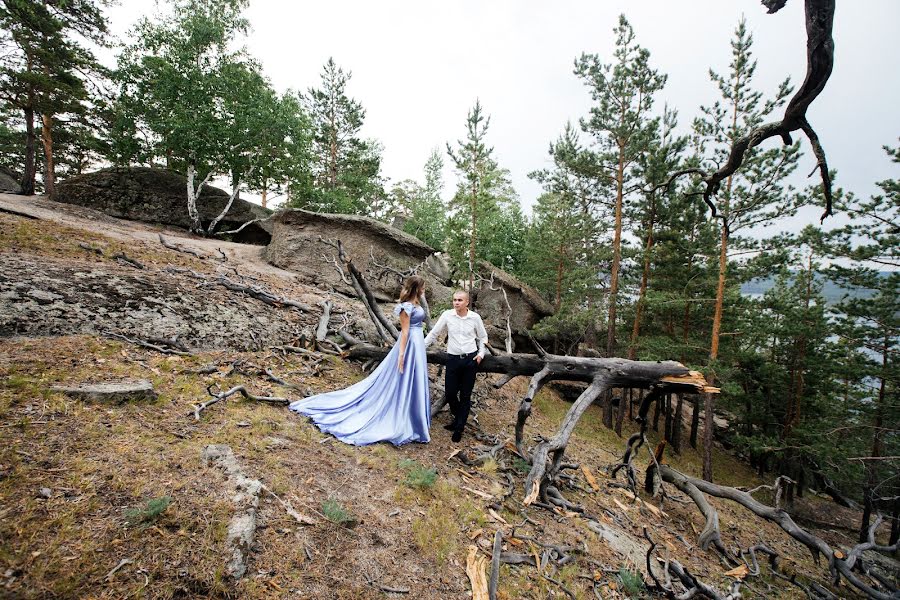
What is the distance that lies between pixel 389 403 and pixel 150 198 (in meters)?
16.8

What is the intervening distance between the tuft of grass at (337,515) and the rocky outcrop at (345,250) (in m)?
8.63

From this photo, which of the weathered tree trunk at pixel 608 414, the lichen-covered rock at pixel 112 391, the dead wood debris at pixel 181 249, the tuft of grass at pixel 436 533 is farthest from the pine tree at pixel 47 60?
the weathered tree trunk at pixel 608 414

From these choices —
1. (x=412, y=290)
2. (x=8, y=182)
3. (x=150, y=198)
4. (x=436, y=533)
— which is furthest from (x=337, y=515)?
(x=8, y=182)

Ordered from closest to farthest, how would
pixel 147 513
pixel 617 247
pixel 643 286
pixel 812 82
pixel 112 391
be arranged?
pixel 812 82
pixel 147 513
pixel 112 391
pixel 617 247
pixel 643 286

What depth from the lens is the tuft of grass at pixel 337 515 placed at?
2814 millimetres

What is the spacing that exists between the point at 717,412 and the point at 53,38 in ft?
124

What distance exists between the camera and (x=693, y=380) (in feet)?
14.9

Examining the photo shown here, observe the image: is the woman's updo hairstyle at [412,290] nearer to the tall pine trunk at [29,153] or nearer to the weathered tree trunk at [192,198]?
the weathered tree trunk at [192,198]

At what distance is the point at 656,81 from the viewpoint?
12.2m

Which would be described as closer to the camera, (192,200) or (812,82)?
(812,82)

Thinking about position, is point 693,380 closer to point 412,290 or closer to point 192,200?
point 412,290

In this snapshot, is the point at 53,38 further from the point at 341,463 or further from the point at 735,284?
the point at 735,284

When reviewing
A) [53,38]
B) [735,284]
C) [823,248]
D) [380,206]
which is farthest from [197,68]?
[823,248]

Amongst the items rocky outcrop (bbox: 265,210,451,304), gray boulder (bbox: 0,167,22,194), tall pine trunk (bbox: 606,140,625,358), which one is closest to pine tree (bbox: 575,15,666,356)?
tall pine trunk (bbox: 606,140,625,358)
